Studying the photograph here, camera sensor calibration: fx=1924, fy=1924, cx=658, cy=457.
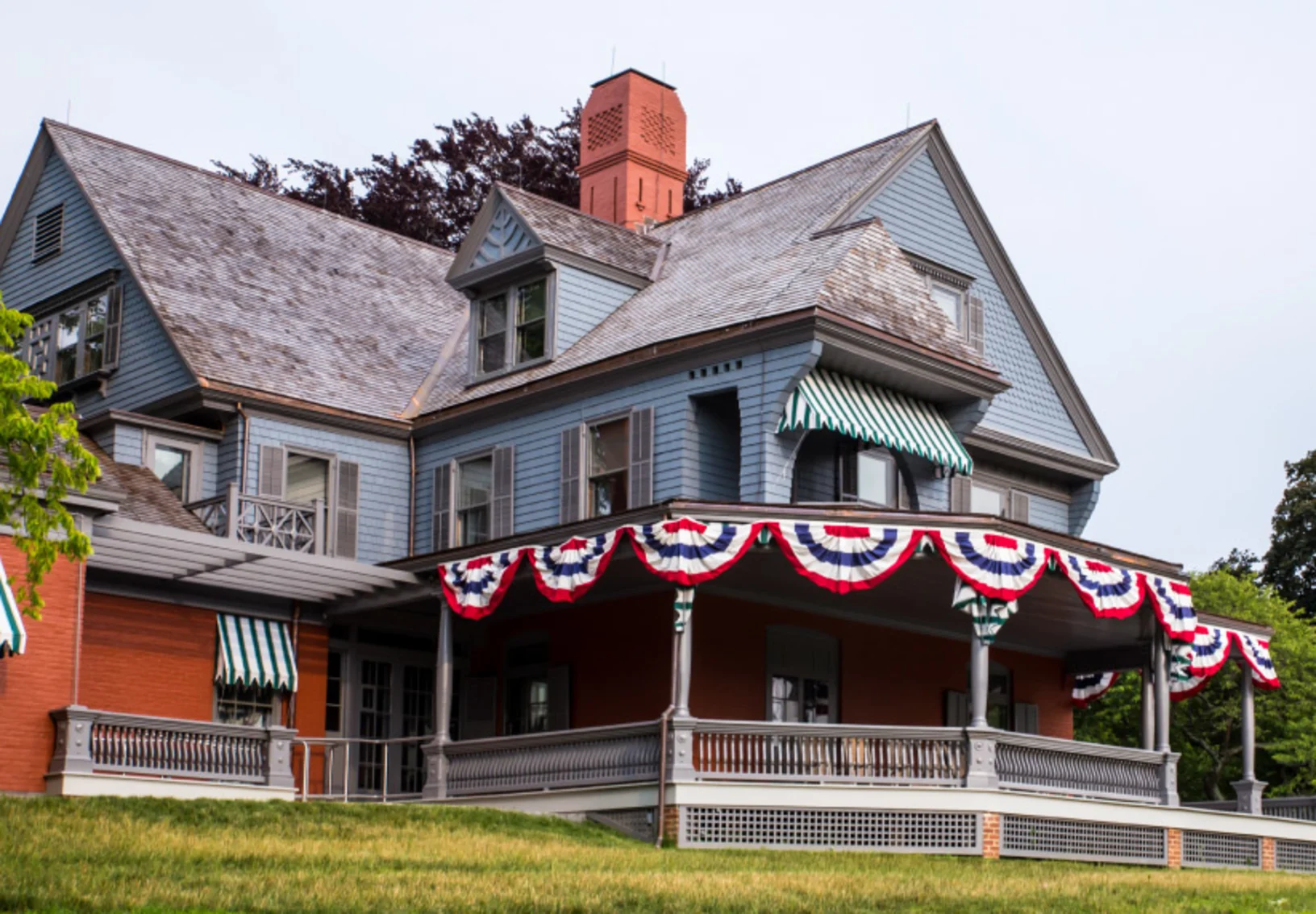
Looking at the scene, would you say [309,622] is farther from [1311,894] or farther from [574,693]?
[1311,894]

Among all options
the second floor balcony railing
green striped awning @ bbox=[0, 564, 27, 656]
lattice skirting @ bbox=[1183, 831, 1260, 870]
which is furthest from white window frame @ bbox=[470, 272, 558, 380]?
lattice skirting @ bbox=[1183, 831, 1260, 870]

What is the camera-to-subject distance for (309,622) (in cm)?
2800

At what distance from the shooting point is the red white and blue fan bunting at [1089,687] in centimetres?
3325

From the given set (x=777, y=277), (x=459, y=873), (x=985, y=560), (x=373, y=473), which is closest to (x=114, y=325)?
(x=373, y=473)

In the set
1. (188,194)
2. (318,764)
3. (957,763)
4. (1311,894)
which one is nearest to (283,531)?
(318,764)

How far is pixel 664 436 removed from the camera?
26766 mm

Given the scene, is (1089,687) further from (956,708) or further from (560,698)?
(560,698)

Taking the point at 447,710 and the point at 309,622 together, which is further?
the point at 309,622

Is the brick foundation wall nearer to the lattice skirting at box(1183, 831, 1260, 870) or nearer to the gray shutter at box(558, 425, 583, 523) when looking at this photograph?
the lattice skirting at box(1183, 831, 1260, 870)

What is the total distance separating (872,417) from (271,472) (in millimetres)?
8950

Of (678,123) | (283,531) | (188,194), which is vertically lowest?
(283,531)

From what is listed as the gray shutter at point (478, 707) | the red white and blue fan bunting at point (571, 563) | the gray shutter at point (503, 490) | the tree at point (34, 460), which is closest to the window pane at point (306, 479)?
the gray shutter at point (503, 490)

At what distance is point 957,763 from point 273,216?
1703cm

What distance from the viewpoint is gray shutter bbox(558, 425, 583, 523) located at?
27609 millimetres
